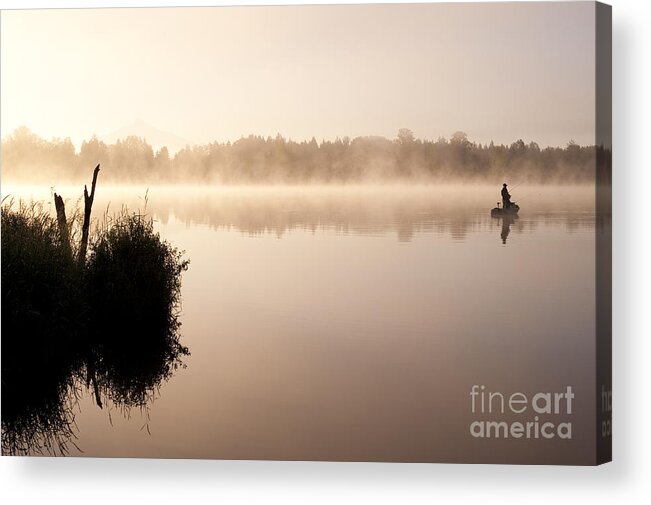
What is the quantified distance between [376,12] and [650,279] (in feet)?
6.89

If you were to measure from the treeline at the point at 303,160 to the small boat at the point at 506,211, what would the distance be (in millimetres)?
161

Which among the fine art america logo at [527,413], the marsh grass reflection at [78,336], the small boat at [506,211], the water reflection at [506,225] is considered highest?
the small boat at [506,211]

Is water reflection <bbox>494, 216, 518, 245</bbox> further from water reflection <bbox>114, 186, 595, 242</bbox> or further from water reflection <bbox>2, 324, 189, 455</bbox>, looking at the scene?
water reflection <bbox>2, 324, 189, 455</bbox>

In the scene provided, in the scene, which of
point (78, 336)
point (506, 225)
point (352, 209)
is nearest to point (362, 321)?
point (352, 209)

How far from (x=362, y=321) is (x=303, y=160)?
37.9 inches

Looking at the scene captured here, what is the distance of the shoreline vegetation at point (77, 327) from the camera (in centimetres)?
502

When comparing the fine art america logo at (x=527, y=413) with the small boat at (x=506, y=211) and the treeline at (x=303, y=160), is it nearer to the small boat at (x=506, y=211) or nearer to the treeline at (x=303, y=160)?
the small boat at (x=506, y=211)

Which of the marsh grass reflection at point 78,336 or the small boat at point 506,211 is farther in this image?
the marsh grass reflection at point 78,336

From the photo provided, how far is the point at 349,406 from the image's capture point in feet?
16.0

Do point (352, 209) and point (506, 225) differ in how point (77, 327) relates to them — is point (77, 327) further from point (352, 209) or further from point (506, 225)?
point (506, 225)

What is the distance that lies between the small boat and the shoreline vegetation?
69.2 inches

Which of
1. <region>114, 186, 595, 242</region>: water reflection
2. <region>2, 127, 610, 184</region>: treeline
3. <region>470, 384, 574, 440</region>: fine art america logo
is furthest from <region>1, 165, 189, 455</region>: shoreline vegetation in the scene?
<region>470, 384, 574, 440</region>: fine art america logo

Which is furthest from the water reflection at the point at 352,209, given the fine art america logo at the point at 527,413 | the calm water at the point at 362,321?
the fine art america logo at the point at 527,413

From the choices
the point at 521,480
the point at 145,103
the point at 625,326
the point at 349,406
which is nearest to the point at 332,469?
the point at 349,406
